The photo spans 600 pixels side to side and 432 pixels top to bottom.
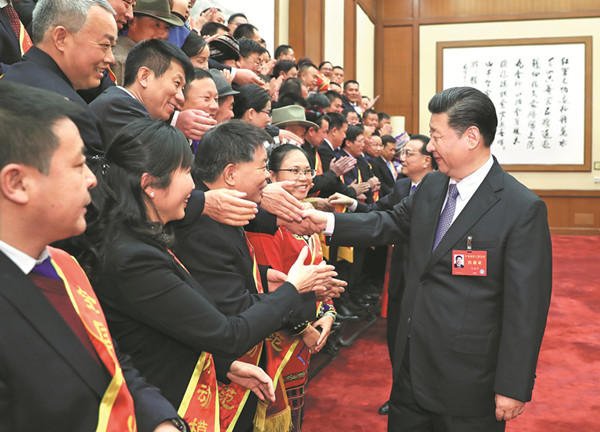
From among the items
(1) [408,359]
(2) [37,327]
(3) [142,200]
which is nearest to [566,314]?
(1) [408,359]

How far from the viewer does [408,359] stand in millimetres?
1747

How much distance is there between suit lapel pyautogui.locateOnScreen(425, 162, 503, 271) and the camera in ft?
5.32

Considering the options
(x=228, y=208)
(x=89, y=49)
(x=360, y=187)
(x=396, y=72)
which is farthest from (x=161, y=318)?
(x=396, y=72)

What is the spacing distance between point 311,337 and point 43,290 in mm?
999

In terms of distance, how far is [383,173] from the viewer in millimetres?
5156

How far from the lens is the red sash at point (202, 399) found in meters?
1.20

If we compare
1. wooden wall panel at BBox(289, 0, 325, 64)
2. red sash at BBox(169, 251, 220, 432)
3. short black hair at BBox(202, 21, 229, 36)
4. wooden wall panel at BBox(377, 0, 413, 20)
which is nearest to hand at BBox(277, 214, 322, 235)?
red sash at BBox(169, 251, 220, 432)

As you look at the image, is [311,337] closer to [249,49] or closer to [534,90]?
[249,49]

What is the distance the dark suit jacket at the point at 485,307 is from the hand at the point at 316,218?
1.19 ft

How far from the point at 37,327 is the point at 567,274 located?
6190 millimetres

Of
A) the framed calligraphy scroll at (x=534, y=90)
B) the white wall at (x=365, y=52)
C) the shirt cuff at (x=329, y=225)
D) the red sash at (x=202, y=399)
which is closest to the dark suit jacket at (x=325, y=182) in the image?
the shirt cuff at (x=329, y=225)

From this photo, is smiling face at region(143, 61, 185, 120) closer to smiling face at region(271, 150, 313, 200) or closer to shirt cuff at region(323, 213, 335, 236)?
smiling face at region(271, 150, 313, 200)

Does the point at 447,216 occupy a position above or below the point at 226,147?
below

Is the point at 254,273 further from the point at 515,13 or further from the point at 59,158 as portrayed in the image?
the point at 515,13
